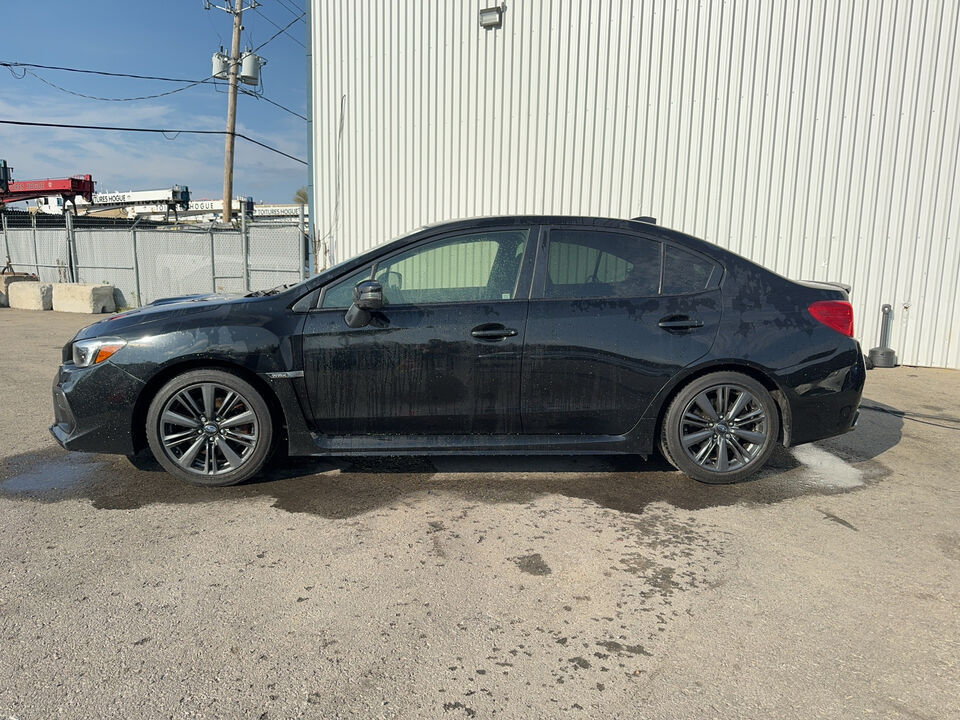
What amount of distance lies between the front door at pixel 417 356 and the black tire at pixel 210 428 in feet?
1.18

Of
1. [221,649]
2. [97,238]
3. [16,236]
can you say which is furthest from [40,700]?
[16,236]

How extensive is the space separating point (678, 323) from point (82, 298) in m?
15.6

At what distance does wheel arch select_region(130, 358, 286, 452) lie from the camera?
3906 millimetres

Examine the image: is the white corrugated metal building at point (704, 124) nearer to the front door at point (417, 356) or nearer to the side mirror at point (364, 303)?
the front door at point (417, 356)

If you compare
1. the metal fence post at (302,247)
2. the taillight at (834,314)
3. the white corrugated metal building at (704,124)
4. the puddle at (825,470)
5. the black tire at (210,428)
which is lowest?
the puddle at (825,470)

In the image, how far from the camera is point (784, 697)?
2.21m

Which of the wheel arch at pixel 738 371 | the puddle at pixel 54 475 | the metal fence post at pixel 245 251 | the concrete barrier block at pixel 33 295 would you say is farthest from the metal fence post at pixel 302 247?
the wheel arch at pixel 738 371

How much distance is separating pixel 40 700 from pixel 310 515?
1612 millimetres

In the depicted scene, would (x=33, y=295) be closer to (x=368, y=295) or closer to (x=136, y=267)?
(x=136, y=267)

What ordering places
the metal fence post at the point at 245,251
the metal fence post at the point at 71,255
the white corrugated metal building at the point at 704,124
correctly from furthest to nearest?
1. the metal fence post at the point at 71,255
2. the metal fence post at the point at 245,251
3. the white corrugated metal building at the point at 704,124

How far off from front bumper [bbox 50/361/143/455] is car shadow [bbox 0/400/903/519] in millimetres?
315

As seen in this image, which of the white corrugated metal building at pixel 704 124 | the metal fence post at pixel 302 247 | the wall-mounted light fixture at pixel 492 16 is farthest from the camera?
the metal fence post at pixel 302 247

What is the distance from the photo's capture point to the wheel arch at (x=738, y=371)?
4.05 metres

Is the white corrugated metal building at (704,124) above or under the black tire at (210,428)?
above
